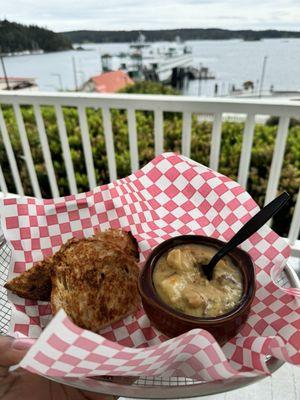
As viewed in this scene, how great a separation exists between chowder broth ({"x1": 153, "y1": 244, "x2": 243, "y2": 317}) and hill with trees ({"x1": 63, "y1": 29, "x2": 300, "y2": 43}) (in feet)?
5.42

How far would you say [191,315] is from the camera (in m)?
0.75

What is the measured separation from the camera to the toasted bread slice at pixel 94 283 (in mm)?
836

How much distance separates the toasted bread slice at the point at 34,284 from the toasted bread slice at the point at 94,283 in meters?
0.05

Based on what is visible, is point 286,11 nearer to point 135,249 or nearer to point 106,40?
point 106,40

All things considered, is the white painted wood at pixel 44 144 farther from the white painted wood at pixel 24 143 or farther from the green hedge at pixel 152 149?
the green hedge at pixel 152 149

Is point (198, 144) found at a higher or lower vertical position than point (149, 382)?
lower

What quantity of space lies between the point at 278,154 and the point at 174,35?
3.45 ft

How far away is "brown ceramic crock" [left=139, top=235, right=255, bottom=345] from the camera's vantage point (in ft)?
2.42

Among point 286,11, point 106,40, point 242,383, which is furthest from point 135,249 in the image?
point 106,40

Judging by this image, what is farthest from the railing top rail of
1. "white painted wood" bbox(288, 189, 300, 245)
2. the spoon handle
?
the spoon handle

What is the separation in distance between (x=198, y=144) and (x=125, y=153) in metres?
0.67

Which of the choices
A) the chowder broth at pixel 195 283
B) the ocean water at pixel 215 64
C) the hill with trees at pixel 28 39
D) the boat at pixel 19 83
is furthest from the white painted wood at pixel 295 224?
the boat at pixel 19 83

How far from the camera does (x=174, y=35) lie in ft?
7.30

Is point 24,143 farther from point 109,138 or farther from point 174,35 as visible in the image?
point 174,35
